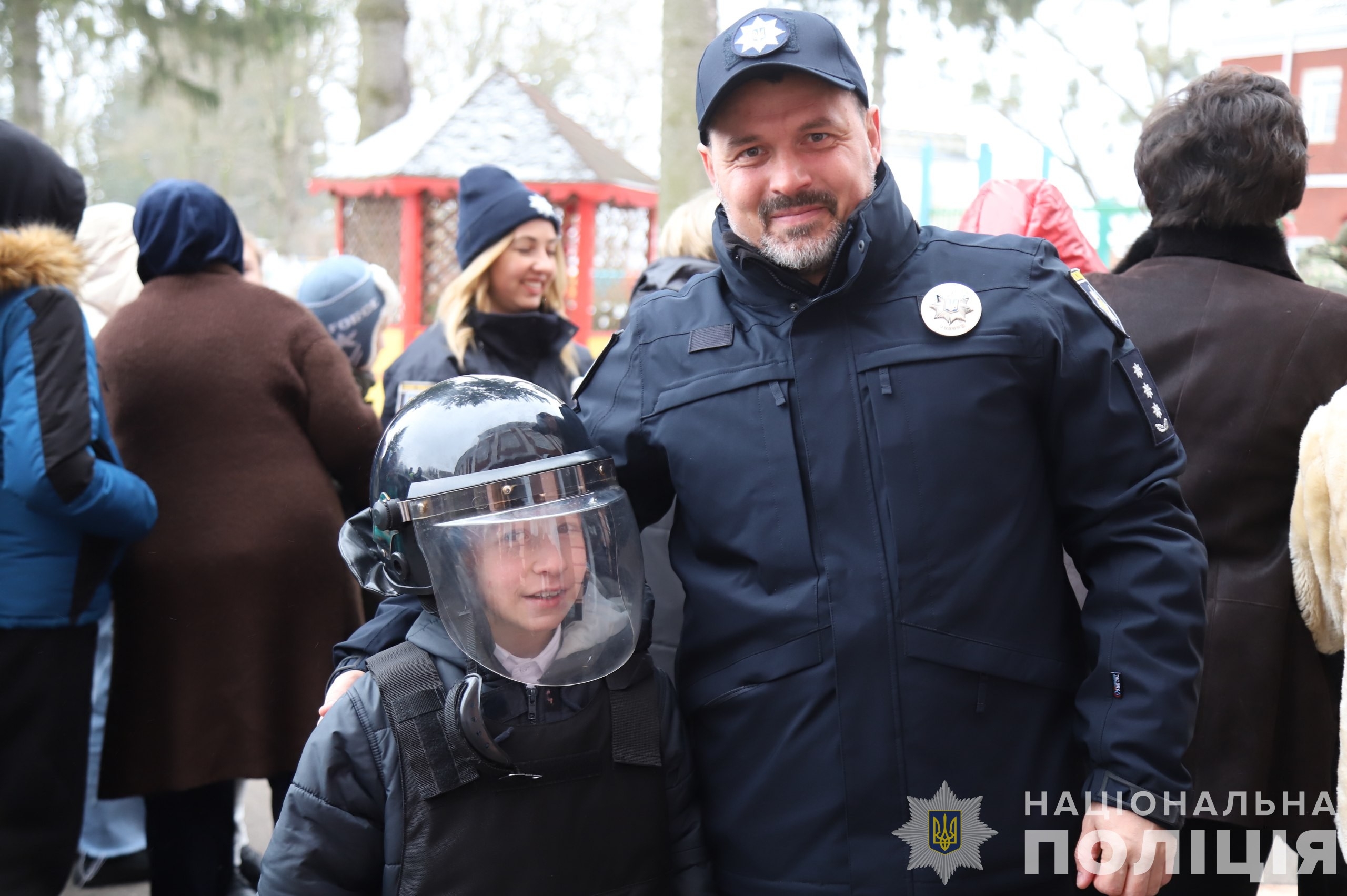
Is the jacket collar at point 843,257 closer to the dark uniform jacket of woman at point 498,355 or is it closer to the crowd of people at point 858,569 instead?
the crowd of people at point 858,569

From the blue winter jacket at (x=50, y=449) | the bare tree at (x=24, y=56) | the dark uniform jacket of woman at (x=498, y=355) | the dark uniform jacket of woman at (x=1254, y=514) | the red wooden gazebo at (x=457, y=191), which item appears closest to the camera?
the dark uniform jacket of woman at (x=1254, y=514)

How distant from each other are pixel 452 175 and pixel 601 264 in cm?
136

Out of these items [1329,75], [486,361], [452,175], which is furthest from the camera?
[1329,75]

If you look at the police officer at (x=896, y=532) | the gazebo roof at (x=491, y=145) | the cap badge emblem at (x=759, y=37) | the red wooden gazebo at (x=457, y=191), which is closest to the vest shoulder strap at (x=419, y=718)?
the police officer at (x=896, y=532)

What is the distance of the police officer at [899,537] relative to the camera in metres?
1.81

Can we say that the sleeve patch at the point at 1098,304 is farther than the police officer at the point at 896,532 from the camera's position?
Yes

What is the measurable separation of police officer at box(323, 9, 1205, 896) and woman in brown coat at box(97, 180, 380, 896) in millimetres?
1697

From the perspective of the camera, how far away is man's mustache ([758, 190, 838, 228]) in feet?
6.54

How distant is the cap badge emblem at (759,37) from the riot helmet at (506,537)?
0.68 m

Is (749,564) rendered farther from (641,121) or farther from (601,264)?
(641,121)

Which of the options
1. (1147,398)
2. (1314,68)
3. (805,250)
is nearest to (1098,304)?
(1147,398)

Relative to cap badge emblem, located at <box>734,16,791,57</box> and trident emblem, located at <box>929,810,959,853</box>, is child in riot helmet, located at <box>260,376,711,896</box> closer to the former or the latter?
trident emblem, located at <box>929,810,959,853</box>

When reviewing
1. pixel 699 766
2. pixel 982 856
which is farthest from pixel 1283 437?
pixel 699 766

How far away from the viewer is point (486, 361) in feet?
13.1
